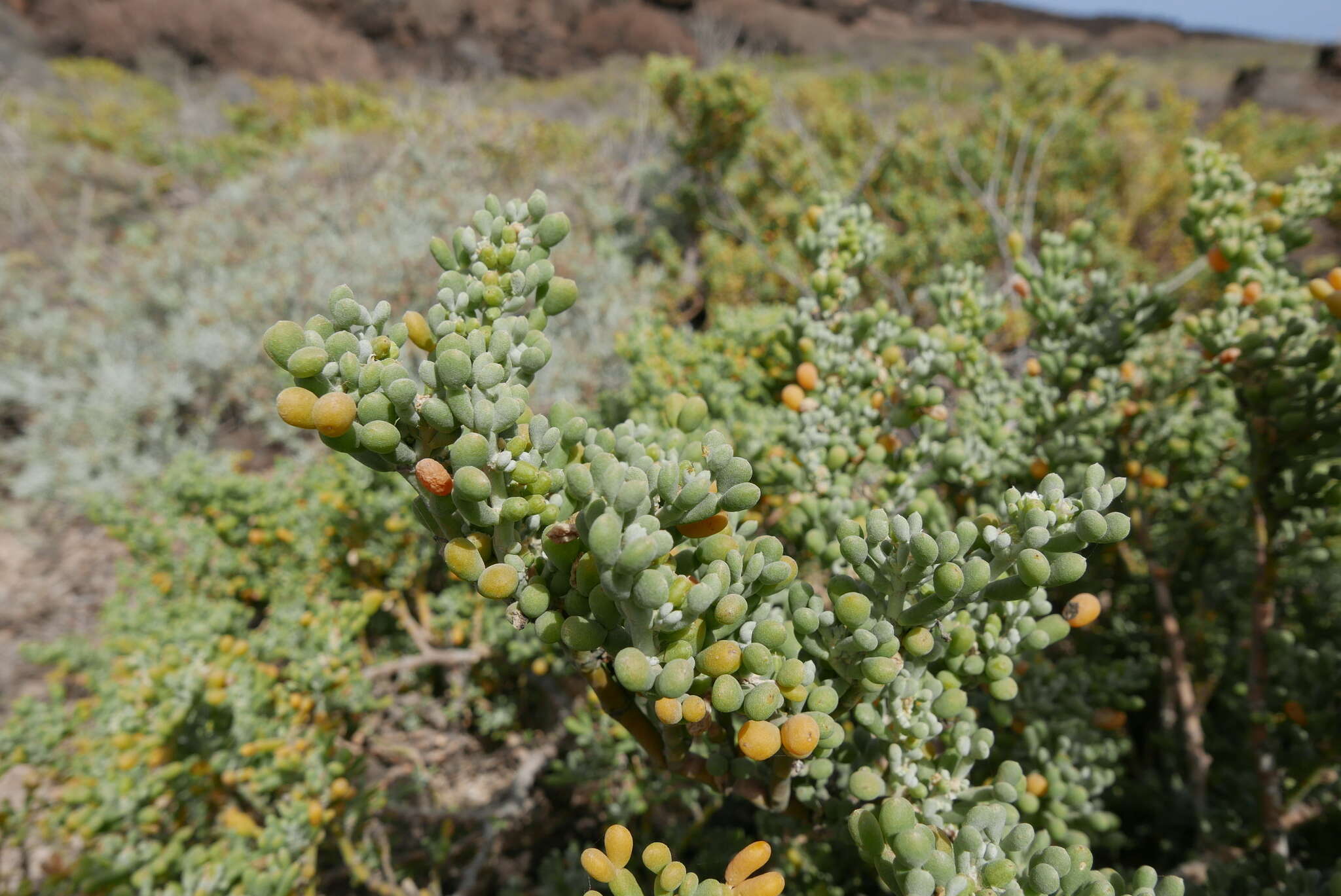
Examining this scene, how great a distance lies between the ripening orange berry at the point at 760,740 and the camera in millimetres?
934

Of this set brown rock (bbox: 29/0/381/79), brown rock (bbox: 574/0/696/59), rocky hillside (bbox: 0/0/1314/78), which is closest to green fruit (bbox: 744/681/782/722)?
rocky hillside (bbox: 0/0/1314/78)

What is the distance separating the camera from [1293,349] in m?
1.79

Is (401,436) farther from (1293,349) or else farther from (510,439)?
(1293,349)

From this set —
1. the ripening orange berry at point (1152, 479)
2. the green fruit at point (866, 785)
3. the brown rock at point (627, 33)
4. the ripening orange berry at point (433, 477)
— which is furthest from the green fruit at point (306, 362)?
the brown rock at point (627, 33)

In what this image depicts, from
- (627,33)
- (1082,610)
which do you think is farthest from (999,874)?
(627,33)

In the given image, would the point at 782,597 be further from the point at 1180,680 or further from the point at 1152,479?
the point at 1180,680

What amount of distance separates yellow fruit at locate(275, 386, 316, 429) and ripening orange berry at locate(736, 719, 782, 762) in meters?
0.75

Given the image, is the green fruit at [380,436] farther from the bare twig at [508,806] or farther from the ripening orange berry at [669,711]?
the bare twig at [508,806]

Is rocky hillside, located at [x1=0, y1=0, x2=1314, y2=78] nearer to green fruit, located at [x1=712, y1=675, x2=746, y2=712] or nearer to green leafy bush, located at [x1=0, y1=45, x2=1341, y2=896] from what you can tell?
green leafy bush, located at [x1=0, y1=45, x2=1341, y2=896]

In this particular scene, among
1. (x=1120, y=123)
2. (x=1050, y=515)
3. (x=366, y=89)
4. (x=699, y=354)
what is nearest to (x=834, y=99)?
(x=1120, y=123)

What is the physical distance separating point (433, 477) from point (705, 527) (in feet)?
1.41

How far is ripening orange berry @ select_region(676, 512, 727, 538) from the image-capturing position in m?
1.04

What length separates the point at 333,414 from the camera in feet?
2.71

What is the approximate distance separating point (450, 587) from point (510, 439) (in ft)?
8.55
